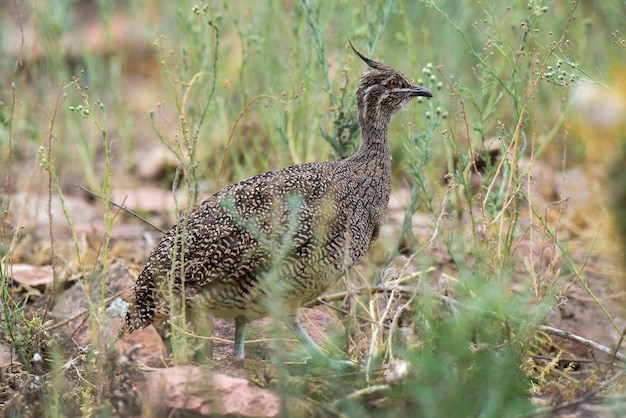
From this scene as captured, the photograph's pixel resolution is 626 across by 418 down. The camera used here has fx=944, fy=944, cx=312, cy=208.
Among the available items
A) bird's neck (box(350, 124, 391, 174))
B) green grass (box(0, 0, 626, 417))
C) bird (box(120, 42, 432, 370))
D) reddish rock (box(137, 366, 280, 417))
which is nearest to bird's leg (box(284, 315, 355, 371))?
bird (box(120, 42, 432, 370))

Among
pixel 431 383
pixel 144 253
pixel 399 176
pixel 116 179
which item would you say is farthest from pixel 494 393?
pixel 116 179

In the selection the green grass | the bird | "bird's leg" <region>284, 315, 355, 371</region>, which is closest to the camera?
the green grass

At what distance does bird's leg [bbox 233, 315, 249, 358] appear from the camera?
530 cm

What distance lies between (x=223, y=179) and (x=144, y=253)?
87 centimetres

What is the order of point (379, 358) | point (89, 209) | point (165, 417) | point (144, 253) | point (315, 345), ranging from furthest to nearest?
point (89, 209)
point (144, 253)
point (315, 345)
point (379, 358)
point (165, 417)

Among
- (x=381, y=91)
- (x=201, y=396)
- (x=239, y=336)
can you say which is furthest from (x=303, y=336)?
(x=381, y=91)

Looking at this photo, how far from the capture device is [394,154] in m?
8.48

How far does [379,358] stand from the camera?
14.7ft

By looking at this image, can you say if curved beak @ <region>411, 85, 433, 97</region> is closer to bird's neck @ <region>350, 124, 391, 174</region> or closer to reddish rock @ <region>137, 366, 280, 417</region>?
bird's neck @ <region>350, 124, 391, 174</region>

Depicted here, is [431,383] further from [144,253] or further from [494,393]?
[144,253]

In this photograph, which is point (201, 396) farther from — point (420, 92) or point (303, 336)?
point (420, 92)

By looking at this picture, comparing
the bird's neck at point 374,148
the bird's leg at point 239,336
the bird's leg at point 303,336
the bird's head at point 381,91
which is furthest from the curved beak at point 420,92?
the bird's leg at point 239,336

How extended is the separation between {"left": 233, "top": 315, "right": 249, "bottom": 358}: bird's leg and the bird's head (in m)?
1.38

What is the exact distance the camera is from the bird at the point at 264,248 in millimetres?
4883
